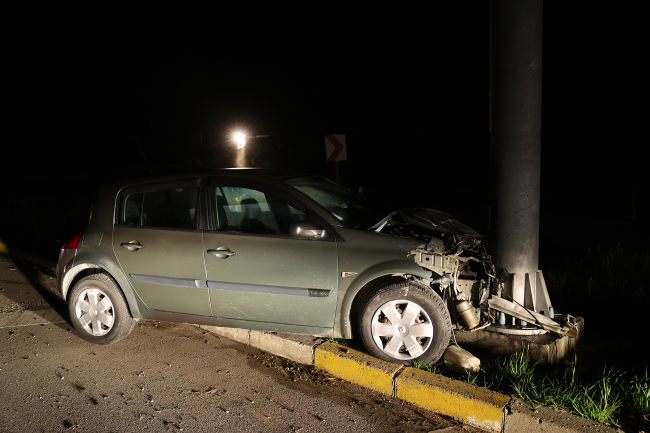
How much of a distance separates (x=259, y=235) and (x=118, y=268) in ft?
4.54

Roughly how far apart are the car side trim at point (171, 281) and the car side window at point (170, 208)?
44cm

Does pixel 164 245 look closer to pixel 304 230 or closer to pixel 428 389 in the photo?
pixel 304 230

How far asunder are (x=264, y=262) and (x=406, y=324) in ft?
3.92

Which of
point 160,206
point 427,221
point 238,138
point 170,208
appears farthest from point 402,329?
point 238,138

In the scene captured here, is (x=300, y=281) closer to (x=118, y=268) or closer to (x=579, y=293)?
(x=118, y=268)

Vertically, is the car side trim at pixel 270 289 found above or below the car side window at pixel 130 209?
below

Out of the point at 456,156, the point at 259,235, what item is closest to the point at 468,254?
the point at 259,235

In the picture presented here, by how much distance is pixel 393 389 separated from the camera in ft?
12.0

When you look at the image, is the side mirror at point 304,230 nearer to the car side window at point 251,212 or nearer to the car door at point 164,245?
the car side window at point 251,212

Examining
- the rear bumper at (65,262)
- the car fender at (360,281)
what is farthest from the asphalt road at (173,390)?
the rear bumper at (65,262)

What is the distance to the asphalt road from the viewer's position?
332 cm

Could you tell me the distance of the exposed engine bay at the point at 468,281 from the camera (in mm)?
3871

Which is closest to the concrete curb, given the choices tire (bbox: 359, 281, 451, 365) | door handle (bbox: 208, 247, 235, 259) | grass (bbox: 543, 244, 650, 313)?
tire (bbox: 359, 281, 451, 365)

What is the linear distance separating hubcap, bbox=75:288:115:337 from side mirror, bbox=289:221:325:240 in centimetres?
194
